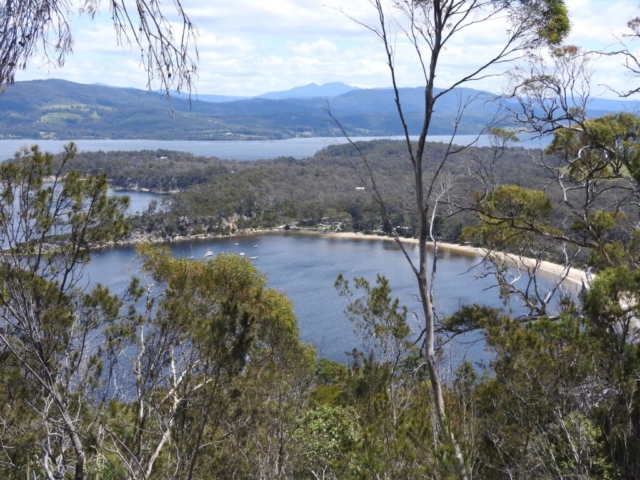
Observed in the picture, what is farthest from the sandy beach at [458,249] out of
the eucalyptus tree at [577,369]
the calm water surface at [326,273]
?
the eucalyptus tree at [577,369]

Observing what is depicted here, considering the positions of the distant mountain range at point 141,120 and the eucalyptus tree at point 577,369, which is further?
the distant mountain range at point 141,120

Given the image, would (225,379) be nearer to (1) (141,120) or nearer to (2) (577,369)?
(2) (577,369)

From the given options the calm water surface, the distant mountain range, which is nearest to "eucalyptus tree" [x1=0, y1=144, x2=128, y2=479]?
the calm water surface

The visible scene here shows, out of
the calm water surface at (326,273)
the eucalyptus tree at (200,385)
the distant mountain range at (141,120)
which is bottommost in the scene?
the calm water surface at (326,273)

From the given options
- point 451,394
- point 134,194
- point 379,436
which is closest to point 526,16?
point 379,436

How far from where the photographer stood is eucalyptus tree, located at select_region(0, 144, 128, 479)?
3.34 metres

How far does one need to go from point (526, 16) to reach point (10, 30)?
250 cm

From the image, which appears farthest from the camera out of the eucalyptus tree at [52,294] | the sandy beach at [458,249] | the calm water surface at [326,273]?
the sandy beach at [458,249]

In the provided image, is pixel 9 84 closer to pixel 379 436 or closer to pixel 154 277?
pixel 379 436

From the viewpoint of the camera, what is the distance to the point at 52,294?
149 inches

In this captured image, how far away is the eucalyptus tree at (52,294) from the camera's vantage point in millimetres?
3342

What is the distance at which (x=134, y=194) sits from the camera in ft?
173

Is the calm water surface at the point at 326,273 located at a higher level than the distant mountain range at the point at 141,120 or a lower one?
lower

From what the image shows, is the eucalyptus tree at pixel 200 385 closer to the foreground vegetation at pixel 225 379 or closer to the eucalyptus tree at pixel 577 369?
the foreground vegetation at pixel 225 379
